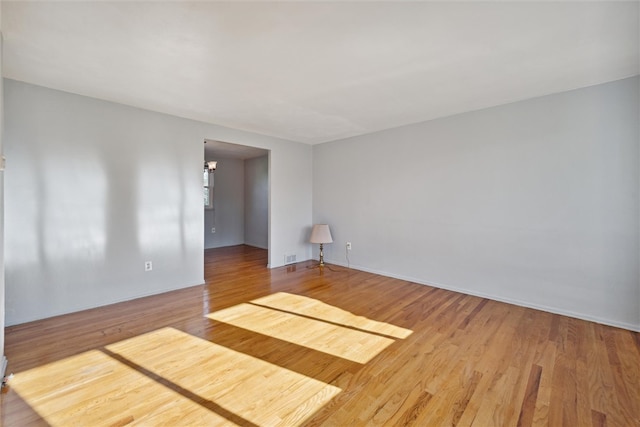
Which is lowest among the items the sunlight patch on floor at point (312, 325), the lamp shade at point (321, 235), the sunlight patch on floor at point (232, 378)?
the sunlight patch on floor at point (232, 378)

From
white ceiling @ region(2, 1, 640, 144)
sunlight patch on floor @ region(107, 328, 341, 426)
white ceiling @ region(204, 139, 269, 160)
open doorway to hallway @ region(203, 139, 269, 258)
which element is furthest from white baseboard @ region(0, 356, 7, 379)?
open doorway to hallway @ region(203, 139, 269, 258)

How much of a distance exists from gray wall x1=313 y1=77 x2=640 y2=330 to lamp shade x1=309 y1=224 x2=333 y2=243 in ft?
2.34

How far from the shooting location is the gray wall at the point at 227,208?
6879 millimetres

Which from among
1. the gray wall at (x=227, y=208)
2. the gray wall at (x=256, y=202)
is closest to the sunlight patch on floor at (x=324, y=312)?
the gray wall at (x=256, y=202)

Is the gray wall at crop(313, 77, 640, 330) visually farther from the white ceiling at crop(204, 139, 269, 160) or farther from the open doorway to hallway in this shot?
the open doorway to hallway

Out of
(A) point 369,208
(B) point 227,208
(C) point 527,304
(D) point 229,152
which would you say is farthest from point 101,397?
(B) point 227,208

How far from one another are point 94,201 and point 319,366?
3.00 meters

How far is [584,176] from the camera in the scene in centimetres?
276

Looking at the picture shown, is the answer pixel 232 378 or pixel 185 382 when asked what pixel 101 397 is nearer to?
pixel 185 382

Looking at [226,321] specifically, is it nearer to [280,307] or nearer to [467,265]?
[280,307]

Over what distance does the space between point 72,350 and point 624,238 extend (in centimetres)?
503

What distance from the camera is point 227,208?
23.5 feet

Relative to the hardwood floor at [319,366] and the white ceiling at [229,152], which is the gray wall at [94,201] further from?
the white ceiling at [229,152]

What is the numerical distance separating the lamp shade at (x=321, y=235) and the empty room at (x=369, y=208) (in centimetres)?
67
